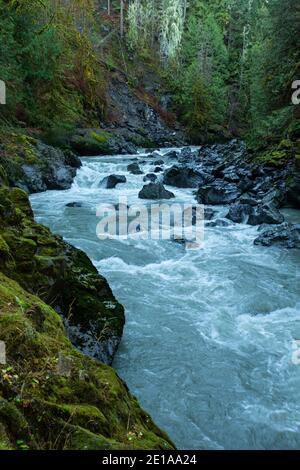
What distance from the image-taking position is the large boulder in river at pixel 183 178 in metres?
20.6

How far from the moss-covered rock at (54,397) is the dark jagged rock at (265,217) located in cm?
1080

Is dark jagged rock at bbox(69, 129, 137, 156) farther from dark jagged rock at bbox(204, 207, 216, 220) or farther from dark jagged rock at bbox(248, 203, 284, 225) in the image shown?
dark jagged rock at bbox(248, 203, 284, 225)

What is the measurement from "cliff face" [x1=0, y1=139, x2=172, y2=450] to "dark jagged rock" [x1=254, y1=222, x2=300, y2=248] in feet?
22.5

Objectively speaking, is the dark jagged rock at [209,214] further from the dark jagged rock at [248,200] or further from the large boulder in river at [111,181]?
the large boulder in river at [111,181]

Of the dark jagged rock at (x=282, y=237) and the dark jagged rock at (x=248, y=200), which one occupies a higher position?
the dark jagged rock at (x=248, y=200)

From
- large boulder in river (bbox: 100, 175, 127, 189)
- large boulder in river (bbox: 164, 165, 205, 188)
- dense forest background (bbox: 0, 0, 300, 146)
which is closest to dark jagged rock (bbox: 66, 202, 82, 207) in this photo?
large boulder in river (bbox: 100, 175, 127, 189)

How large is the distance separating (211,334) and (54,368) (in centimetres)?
429

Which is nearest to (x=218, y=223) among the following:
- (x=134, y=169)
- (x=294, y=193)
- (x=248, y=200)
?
(x=248, y=200)

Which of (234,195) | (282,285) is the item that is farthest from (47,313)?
(234,195)

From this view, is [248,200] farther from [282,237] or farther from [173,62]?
[173,62]

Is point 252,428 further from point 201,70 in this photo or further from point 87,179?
point 201,70

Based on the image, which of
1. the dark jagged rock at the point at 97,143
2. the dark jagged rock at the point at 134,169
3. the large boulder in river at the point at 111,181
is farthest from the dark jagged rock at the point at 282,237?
the dark jagged rock at the point at 97,143

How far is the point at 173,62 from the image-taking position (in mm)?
49531
